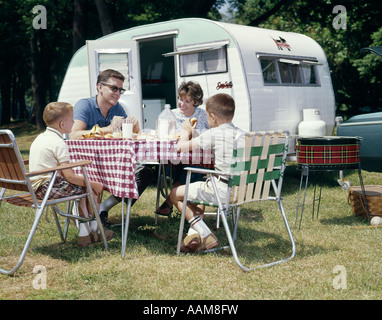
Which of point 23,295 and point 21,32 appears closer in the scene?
point 23,295

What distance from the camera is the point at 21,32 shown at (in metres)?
22.6

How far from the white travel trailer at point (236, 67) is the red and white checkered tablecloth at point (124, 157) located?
2.93 m

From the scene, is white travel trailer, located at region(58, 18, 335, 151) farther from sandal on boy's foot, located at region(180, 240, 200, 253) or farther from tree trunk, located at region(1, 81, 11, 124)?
tree trunk, located at region(1, 81, 11, 124)

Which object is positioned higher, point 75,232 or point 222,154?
point 222,154

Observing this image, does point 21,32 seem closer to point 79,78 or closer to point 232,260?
point 79,78

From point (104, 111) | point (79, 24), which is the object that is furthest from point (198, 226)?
point (79, 24)

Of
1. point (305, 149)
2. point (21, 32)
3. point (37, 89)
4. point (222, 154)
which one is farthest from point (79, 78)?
point (21, 32)

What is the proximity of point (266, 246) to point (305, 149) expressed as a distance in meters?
1.18

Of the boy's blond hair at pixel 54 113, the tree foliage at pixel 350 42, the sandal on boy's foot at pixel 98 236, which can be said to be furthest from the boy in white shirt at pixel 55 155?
the tree foliage at pixel 350 42

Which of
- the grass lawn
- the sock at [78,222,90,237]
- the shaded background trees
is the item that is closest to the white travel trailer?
the grass lawn

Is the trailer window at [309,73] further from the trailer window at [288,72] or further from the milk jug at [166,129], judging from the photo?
the milk jug at [166,129]

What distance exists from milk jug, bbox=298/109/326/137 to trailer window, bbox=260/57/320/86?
563mm

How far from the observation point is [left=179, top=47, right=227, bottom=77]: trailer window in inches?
281

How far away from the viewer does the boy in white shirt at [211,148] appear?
3.74m
